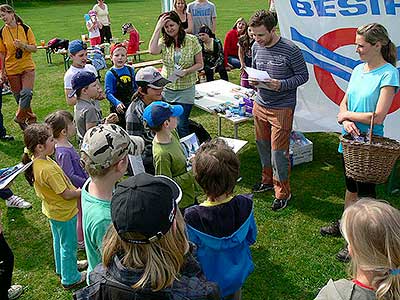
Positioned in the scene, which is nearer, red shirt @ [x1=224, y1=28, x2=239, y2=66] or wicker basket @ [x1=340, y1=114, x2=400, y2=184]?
wicker basket @ [x1=340, y1=114, x2=400, y2=184]

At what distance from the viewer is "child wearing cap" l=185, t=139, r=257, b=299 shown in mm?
2693

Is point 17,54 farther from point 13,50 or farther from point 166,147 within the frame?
point 166,147

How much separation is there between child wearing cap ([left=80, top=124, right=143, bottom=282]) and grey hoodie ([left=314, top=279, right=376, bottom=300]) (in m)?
1.13

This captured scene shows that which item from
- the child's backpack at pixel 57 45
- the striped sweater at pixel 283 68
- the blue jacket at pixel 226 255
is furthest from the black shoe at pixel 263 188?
the child's backpack at pixel 57 45

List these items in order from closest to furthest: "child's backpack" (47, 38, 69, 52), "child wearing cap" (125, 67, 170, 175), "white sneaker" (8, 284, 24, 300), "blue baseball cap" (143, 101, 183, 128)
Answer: "blue baseball cap" (143, 101, 183, 128), "white sneaker" (8, 284, 24, 300), "child wearing cap" (125, 67, 170, 175), "child's backpack" (47, 38, 69, 52)

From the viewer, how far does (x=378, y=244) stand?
1.91 m

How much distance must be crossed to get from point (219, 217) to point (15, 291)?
2.24 m

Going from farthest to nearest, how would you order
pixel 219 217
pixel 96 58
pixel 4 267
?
1. pixel 96 58
2. pixel 4 267
3. pixel 219 217

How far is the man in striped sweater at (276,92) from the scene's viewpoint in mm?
4555

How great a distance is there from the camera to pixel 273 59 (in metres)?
4.65

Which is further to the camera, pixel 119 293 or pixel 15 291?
pixel 15 291

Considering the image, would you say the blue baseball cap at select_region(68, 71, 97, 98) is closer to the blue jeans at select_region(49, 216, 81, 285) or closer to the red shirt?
the blue jeans at select_region(49, 216, 81, 285)

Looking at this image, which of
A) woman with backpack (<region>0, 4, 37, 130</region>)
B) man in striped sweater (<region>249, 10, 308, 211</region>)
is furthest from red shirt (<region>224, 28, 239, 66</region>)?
man in striped sweater (<region>249, 10, 308, 211</region>)

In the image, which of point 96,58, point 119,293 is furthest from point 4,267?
point 96,58
